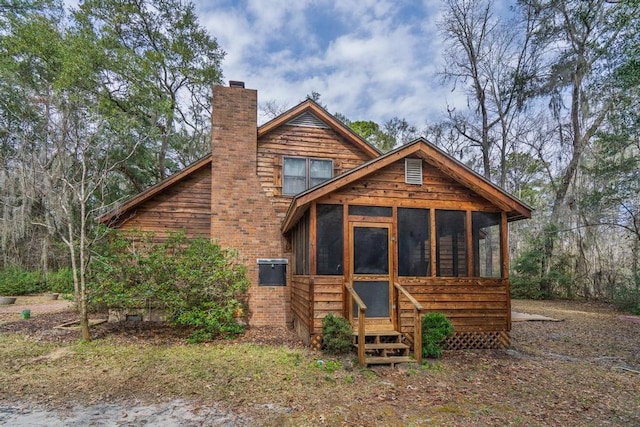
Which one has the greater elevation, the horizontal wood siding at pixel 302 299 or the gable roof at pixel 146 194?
the gable roof at pixel 146 194

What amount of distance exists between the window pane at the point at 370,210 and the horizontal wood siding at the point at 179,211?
479cm

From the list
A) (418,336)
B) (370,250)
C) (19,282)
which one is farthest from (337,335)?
(19,282)

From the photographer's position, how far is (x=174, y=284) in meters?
7.75

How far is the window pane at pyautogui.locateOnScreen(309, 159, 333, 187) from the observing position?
34.4 ft

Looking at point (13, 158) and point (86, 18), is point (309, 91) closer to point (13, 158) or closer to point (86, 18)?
Result: point (86, 18)

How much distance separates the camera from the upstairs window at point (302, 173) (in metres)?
10.2

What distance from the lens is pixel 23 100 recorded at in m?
15.6

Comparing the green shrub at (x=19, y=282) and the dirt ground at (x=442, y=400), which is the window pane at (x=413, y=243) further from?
the green shrub at (x=19, y=282)

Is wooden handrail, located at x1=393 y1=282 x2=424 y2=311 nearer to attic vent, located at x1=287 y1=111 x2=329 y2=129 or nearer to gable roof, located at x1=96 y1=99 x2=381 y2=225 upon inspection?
gable roof, located at x1=96 y1=99 x2=381 y2=225

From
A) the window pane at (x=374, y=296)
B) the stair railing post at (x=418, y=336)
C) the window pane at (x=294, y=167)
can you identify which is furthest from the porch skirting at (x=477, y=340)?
the window pane at (x=294, y=167)

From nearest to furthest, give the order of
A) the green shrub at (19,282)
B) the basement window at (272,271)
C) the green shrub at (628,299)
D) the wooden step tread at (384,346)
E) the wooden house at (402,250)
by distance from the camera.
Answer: the wooden step tread at (384,346) → the wooden house at (402,250) → the basement window at (272,271) → the green shrub at (628,299) → the green shrub at (19,282)

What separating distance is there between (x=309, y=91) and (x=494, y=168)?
15.5 meters

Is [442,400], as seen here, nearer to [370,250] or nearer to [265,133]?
[370,250]

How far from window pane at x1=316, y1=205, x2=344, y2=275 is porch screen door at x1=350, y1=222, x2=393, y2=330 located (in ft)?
0.88
